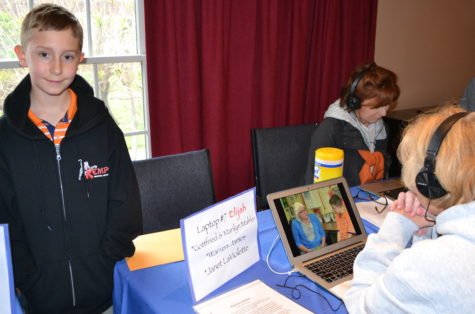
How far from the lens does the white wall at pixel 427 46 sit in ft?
11.9

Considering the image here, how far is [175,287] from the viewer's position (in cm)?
124

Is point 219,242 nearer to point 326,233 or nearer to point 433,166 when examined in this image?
point 326,233

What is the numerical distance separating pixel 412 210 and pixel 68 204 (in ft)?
3.22

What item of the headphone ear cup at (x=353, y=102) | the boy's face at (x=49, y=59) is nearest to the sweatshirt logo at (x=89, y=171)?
the boy's face at (x=49, y=59)

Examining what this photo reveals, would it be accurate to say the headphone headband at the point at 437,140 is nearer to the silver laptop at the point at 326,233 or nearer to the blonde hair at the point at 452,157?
the blonde hair at the point at 452,157

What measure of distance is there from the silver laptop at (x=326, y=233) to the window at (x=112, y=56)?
5.02 feet

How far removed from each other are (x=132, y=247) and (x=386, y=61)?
291cm

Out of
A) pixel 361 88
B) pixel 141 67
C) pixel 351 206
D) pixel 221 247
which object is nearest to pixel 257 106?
pixel 141 67

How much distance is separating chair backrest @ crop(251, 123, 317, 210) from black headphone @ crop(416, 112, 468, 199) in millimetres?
1277

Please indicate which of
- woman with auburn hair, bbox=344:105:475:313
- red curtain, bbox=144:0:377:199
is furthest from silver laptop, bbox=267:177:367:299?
red curtain, bbox=144:0:377:199

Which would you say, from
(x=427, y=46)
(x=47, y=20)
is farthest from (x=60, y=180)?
(x=427, y=46)

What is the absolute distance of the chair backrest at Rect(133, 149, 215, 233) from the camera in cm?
180

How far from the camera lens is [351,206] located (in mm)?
1495

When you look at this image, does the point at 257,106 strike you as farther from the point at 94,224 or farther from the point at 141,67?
the point at 94,224
